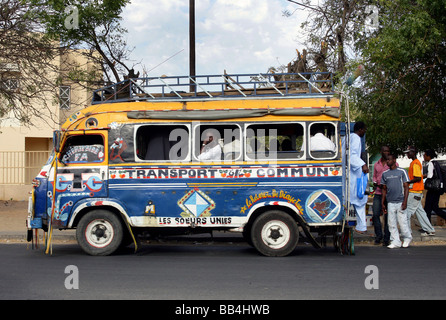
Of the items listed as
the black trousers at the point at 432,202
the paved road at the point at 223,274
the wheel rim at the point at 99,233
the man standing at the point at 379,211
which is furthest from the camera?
the black trousers at the point at 432,202

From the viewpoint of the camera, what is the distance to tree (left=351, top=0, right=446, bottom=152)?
1135 centimetres

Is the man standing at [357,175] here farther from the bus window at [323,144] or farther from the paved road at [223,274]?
the paved road at [223,274]

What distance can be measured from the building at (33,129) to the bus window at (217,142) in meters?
6.80

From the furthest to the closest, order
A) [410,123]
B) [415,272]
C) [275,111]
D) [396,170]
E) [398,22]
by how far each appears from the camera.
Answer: [410,123] → [398,22] → [396,170] → [275,111] → [415,272]

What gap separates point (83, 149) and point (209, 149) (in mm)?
2323

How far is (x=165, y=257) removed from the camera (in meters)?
9.45

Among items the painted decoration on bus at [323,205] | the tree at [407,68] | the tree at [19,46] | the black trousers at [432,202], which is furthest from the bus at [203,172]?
the tree at [19,46]

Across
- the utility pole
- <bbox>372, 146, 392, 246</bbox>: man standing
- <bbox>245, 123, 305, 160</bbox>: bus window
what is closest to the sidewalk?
<bbox>372, 146, 392, 246</bbox>: man standing

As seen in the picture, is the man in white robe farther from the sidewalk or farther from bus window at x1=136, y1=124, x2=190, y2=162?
bus window at x1=136, y1=124, x2=190, y2=162

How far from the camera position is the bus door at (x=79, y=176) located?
9531mm
